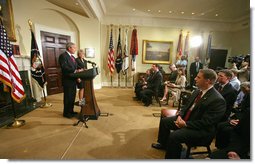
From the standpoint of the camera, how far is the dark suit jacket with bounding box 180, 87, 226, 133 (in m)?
1.53

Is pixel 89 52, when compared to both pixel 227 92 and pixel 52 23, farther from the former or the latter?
pixel 227 92

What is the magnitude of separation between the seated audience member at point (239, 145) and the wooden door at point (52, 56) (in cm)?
494

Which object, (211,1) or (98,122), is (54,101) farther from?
(211,1)

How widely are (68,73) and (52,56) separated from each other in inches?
98.8

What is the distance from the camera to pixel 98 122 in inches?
115

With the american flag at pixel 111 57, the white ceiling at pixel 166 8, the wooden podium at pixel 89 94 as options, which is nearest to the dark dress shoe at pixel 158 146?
the wooden podium at pixel 89 94

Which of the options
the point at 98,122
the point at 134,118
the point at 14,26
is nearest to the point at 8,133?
the point at 98,122

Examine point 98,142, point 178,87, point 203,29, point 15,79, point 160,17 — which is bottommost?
point 98,142

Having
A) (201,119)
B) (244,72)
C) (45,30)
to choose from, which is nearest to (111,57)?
(45,30)

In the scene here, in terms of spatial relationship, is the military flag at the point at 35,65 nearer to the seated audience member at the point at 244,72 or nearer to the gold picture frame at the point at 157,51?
the gold picture frame at the point at 157,51

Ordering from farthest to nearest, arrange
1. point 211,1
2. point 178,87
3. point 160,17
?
point 160,17 < point 211,1 < point 178,87

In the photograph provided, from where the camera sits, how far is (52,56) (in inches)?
192

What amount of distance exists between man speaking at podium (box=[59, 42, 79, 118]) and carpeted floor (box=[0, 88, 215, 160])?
290 mm

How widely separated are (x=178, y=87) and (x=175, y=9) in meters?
3.24
